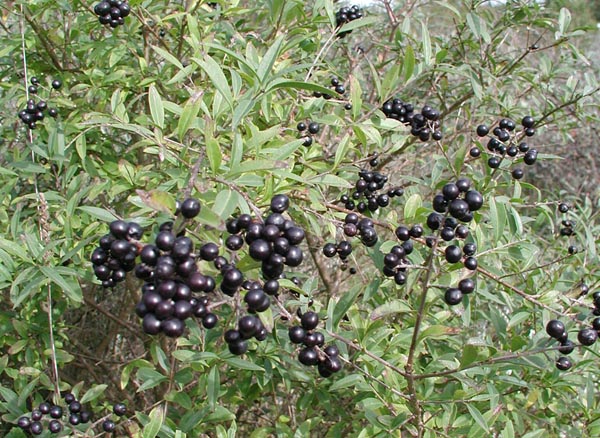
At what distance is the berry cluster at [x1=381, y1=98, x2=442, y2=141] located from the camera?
2.82 meters

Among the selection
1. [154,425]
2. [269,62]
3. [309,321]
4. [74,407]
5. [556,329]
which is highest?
[269,62]

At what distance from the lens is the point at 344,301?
2.19 metres

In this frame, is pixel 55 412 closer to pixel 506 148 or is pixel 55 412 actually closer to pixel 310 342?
pixel 310 342

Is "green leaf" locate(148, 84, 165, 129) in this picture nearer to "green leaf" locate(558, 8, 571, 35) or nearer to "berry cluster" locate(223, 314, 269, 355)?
"berry cluster" locate(223, 314, 269, 355)

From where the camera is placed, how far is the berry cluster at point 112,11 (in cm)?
289

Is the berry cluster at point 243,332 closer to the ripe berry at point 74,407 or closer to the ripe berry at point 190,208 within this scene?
the ripe berry at point 190,208

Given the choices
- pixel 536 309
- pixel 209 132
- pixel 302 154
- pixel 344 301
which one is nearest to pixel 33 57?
pixel 302 154

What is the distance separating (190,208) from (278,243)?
0.26 m

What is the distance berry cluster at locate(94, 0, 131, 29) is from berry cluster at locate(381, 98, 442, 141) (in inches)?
56.3

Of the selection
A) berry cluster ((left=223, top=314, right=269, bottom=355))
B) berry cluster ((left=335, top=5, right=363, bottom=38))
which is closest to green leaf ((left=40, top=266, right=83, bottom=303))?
berry cluster ((left=223, top=314, right=269, bottom=355))

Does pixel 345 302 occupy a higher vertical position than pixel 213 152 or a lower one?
lower

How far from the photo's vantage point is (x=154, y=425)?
89.8 inches

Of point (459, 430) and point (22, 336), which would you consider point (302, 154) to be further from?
point (22, 336)

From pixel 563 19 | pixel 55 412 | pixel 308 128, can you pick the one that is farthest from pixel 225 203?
pixel 563 19
